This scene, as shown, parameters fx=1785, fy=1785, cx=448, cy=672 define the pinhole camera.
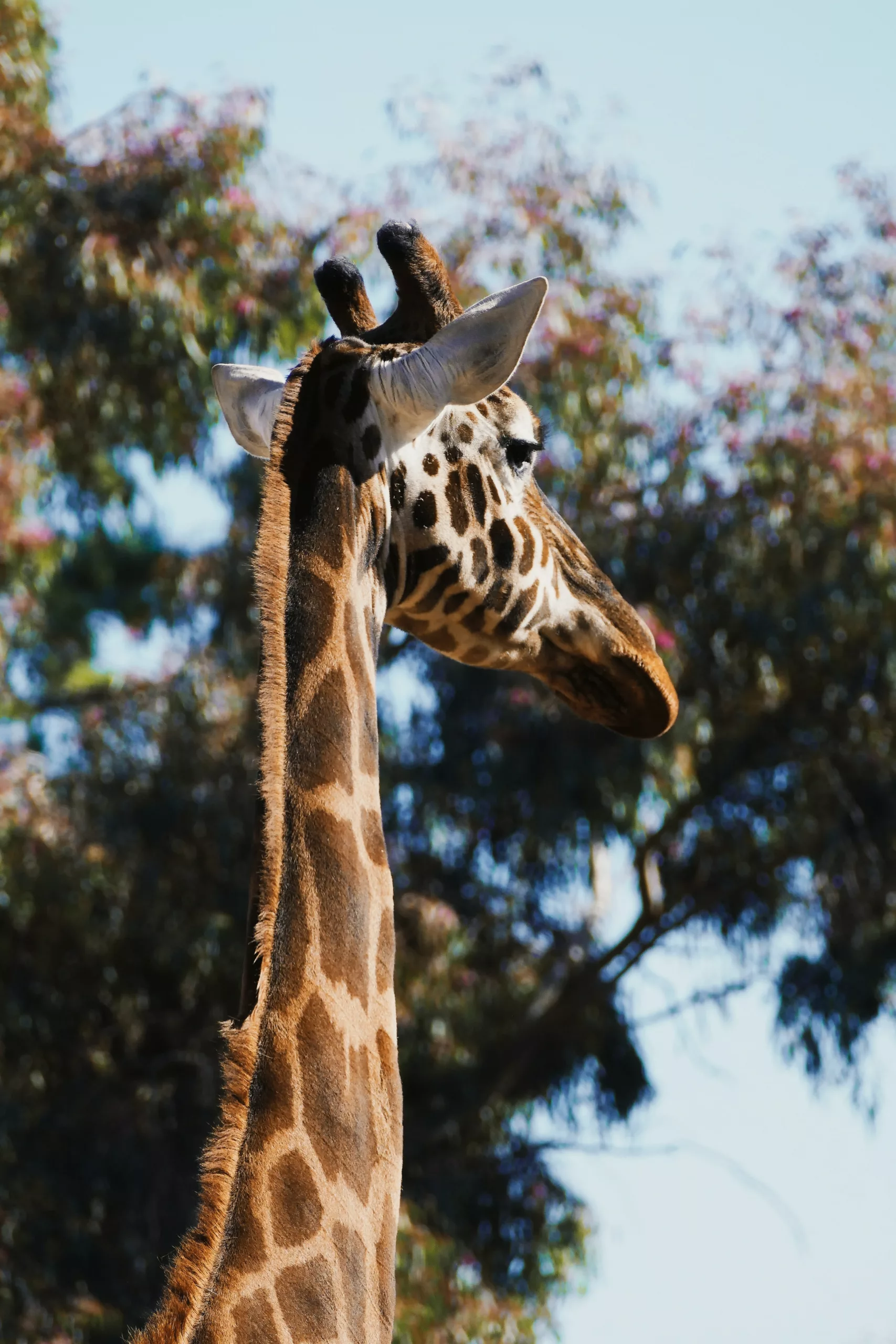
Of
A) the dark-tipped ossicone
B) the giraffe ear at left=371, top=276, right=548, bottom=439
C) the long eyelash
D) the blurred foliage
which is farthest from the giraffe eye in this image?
the blurred foliage

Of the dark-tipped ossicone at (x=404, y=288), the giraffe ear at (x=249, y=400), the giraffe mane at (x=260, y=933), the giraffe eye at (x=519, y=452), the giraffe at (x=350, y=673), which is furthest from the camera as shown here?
the giraffe ear at (x=249, y=400)

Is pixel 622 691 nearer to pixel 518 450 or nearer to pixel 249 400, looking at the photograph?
pixel 518 450

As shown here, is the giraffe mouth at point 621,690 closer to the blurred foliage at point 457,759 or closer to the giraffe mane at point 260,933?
the giraffe mane at point 260,933

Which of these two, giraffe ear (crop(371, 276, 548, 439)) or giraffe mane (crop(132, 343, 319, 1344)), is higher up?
giraffe ear (crop(371, 276, 548, 439))

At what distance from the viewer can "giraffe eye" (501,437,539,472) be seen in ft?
10.7

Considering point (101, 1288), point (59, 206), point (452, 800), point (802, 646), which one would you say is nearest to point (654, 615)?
point (802, 646)

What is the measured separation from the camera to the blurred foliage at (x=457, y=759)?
10672 millimetres

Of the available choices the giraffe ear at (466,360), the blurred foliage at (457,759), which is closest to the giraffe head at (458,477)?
the giraffe ear at (466,360)

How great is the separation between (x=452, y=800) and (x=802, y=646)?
2.46 meters

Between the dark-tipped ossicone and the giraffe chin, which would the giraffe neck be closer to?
the dark-tipped ossicone

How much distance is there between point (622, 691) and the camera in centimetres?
333

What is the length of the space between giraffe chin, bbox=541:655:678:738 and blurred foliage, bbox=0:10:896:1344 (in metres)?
7.24

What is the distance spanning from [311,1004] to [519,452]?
121 centimetres

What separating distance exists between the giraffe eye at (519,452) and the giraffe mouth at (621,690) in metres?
0.38
